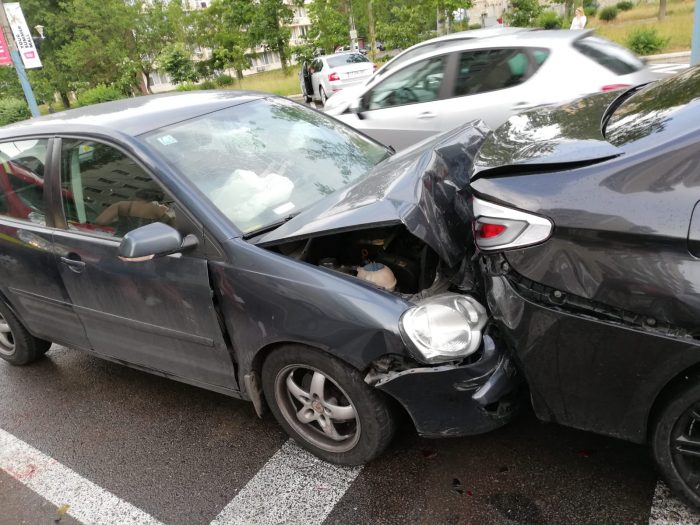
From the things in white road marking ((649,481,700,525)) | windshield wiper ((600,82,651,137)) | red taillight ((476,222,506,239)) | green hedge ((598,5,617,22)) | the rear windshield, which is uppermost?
windshield wiper ((600,82,651,137))

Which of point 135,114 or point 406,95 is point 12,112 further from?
point 135,114

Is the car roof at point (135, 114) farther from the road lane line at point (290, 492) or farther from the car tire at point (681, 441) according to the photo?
the car tire at point (681, 441)

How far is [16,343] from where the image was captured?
13.1ft

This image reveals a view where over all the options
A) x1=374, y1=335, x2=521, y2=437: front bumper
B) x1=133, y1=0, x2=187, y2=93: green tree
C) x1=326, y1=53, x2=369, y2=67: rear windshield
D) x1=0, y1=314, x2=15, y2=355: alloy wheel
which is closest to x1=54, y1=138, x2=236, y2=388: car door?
x1=374, y1=335, x2=521, y2=437: front bumper

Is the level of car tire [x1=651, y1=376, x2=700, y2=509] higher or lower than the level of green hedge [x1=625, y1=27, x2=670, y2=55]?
higher

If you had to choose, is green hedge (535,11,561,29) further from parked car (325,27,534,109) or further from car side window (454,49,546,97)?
→ car side window (454,49,546,97)

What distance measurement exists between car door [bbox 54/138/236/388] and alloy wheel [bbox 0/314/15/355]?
1.22m

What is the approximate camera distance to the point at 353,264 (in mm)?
2865

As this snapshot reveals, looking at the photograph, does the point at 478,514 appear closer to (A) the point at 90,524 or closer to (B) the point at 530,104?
(A) the point at 90,524

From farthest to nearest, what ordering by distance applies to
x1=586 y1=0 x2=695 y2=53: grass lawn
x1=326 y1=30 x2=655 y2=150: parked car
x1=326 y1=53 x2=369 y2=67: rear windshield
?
1. x1=586 y1=0 x2=695 y2=53: grass lawn
2. x1=326 y1=53 x2=369 y2=67: rear windshield
3. x1=326 y1=30 x2=655 y2=150: parked car

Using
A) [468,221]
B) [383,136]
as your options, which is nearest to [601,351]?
[468,221]

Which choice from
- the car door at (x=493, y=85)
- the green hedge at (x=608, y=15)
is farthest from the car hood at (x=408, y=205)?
the green hedge at (x=608, y=15)

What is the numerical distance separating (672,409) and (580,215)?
2.38 feet

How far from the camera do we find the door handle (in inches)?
121
